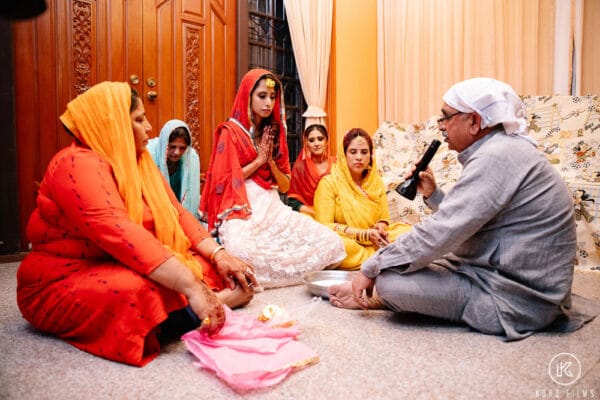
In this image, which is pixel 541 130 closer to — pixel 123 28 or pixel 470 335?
pixel 470 335

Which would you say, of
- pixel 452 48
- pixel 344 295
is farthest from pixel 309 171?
pixel 452 48

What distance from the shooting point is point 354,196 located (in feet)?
9.87

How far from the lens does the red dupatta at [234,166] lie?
2.56 metres

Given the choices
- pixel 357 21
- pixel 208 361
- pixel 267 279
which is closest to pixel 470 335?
pixel 208 361

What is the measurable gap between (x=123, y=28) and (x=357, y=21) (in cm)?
252

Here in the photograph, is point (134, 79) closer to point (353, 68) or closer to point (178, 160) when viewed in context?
point (178, 160)

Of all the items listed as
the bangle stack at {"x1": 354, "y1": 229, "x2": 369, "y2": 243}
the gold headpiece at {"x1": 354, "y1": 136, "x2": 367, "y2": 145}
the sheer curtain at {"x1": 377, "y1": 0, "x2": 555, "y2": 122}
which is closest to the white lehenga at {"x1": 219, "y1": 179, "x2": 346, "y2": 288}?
the bangle stack at {"x1": 354, "y1": 229, "x2": 369, "y2": 243}

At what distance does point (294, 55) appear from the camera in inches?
181

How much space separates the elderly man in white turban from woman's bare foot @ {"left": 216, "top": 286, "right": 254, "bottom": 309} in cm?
50

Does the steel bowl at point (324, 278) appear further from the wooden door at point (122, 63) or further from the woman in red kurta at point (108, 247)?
Answer: the wooden door at point (122, 63)

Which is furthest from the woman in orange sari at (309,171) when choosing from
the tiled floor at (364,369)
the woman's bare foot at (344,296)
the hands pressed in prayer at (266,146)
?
the tiled floor at (364,369)

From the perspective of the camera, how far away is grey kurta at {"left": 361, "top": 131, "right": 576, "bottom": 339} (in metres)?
1.55

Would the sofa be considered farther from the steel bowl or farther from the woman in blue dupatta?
the woman in blue dupatta

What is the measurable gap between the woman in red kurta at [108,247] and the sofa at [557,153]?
254cm
